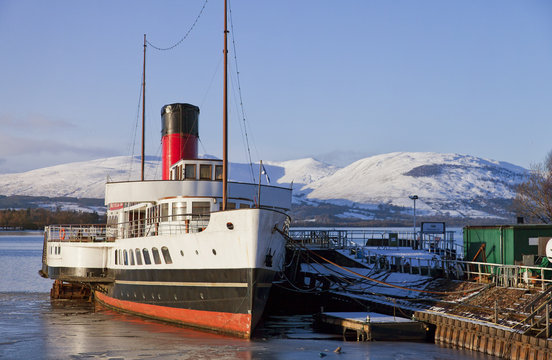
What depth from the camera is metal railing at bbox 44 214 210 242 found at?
30.8 metres

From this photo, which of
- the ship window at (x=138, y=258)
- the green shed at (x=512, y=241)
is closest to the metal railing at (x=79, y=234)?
the ship window at (x=138, y=258)

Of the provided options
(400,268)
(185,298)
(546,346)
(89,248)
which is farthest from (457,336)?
(89,248)

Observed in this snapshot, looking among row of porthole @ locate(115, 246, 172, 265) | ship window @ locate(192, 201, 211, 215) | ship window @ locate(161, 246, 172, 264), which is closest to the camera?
ship window @ locate(161, 246, 172, 264)

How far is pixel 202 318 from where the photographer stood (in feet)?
93.7

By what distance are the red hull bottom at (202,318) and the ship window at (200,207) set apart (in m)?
4.97

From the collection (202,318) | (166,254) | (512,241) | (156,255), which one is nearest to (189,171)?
(156,255)

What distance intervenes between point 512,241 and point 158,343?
19.7 metres

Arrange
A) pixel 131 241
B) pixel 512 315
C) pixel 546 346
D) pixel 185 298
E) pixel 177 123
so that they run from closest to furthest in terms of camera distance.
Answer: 1. pixel 546 346
2. pixel 512 315
3. pixel 185 298
4. pixel 131 241
5. pixel 177 123

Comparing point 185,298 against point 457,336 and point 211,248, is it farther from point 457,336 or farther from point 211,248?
point 457,336

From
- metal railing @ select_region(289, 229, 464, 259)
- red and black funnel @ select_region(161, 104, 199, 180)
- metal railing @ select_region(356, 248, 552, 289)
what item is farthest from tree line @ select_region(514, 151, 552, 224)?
red and black funnel @ select_region(161, 104, 199, 180)

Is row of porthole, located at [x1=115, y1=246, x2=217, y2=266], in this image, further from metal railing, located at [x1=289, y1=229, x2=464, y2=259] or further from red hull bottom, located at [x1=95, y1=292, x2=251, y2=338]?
metal railing, located at [x1=289, y1=229, x2=464, y2=259]

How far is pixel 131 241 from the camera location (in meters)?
33.3

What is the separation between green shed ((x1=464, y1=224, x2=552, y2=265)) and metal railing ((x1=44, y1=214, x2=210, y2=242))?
1649 cm

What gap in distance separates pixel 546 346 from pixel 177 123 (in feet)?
84.0
